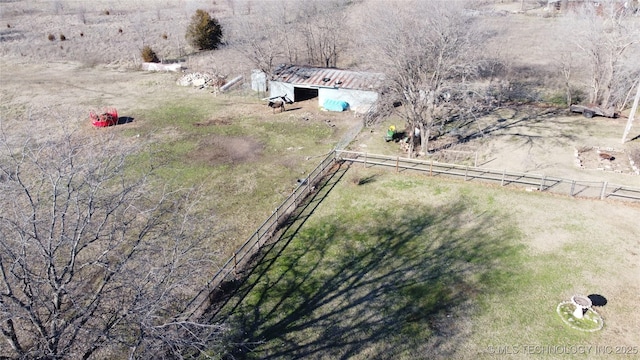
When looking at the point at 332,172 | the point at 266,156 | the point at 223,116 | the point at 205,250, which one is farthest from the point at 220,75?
the point at 205,250

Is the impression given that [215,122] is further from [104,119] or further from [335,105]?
[335,105]

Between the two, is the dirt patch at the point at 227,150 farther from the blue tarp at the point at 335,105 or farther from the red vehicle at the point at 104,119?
the red vehicle at the point at 104,119

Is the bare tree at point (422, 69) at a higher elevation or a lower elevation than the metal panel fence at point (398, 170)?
higher

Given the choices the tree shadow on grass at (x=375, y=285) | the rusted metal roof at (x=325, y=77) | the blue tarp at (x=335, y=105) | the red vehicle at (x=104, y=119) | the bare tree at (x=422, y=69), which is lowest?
the tree shadow on grass at (x=375, y=285)

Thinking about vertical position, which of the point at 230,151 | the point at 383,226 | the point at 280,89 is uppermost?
the point at 280,89

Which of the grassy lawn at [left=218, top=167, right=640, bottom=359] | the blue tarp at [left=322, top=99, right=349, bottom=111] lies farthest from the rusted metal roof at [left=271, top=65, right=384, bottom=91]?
the grassy lawn at [left=218, top=167, right=640, bottom=359]

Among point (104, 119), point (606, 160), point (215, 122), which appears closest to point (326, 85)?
point (215, 122)

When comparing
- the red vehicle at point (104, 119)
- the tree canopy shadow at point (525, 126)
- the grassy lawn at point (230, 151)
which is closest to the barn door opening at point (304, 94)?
the grassy lawn at point (230, 151)
